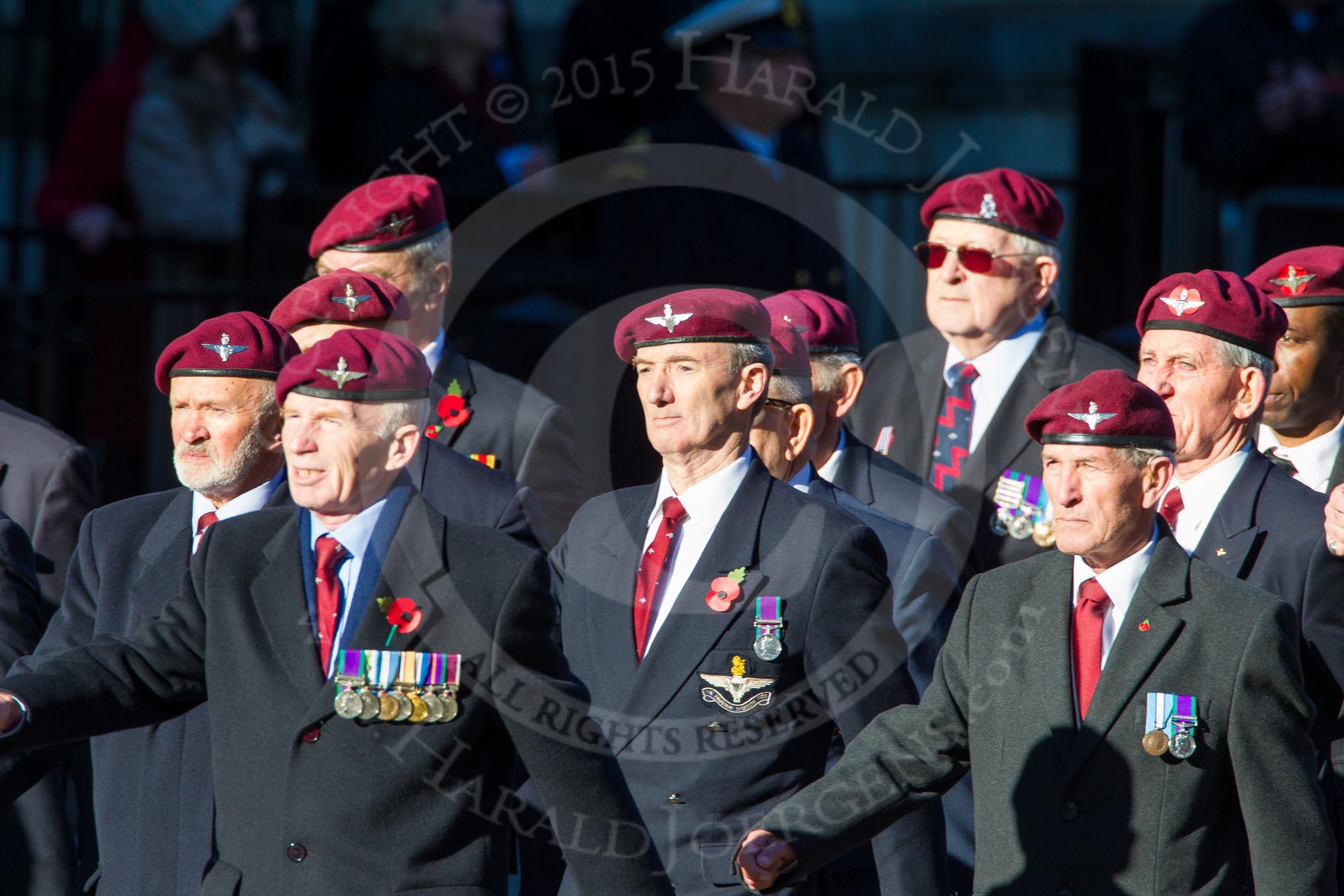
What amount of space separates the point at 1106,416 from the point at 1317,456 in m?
1.51

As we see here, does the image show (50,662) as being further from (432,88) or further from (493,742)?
(432,88)

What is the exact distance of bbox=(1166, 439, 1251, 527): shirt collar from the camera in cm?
527

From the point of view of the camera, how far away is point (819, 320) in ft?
19.6

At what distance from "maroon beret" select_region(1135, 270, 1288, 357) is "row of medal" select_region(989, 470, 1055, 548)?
2.87 feet

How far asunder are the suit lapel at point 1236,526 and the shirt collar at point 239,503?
7.18 feet

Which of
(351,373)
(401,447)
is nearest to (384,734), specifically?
(401,447)

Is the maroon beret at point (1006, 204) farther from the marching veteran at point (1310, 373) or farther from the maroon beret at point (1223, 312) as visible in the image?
the maroon beret at point (1223, 312)

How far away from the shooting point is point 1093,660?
4.50 metres

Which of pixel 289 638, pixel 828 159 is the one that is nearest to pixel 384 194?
Result: pixel 289 638

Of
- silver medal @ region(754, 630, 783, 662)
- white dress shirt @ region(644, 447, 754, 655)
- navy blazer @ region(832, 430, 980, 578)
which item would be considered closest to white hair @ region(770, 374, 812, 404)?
navy blazer @ region(832, 430, 980, 578)

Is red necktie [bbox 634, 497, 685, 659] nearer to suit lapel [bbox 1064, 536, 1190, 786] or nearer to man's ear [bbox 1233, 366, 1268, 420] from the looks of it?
suit lapel [bbox 1064, 536, 1190, 786]

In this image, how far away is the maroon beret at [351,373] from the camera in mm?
4410

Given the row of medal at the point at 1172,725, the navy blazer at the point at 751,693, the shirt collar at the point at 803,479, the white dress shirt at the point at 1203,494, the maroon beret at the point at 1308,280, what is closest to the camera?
the row of medal at the point at 1172,725

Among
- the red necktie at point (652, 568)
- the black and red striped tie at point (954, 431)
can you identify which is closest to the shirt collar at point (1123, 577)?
the red necktie at point (652, 568)
